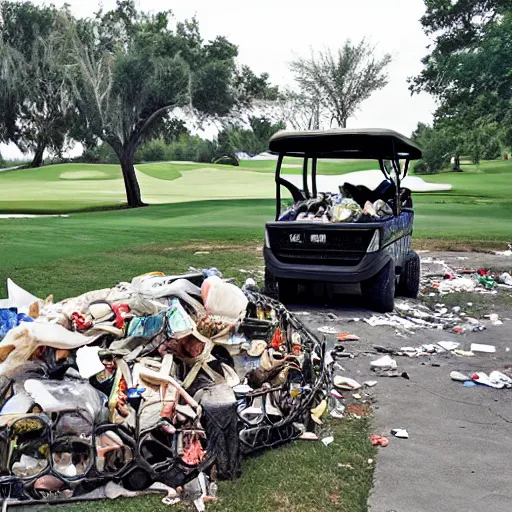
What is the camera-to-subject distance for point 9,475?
3.70 m

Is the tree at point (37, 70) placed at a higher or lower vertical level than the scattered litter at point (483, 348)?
higher

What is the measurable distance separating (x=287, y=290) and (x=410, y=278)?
211 centimetres

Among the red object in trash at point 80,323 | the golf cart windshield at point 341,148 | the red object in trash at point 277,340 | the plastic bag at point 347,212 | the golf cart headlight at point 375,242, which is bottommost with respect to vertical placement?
the red object in trash at point 277,340

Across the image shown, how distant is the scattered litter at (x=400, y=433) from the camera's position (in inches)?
181

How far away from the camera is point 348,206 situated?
879 centimetres

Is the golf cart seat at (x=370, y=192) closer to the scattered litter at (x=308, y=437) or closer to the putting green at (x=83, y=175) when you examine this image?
the scattered litter at (x=308, y=437)

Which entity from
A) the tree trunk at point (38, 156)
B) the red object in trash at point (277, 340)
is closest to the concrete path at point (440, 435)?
the red object in trash at point (277, 340)

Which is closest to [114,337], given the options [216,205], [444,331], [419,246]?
[444,331]

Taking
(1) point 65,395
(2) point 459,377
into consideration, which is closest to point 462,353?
(2) point 459,377

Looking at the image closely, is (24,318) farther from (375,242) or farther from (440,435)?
(375,242)

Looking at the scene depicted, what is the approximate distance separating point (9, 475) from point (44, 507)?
1.04 ft

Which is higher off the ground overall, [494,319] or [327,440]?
[327,440]

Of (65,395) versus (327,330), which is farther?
(327,330)

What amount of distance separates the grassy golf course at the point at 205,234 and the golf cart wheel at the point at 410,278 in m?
3.36
